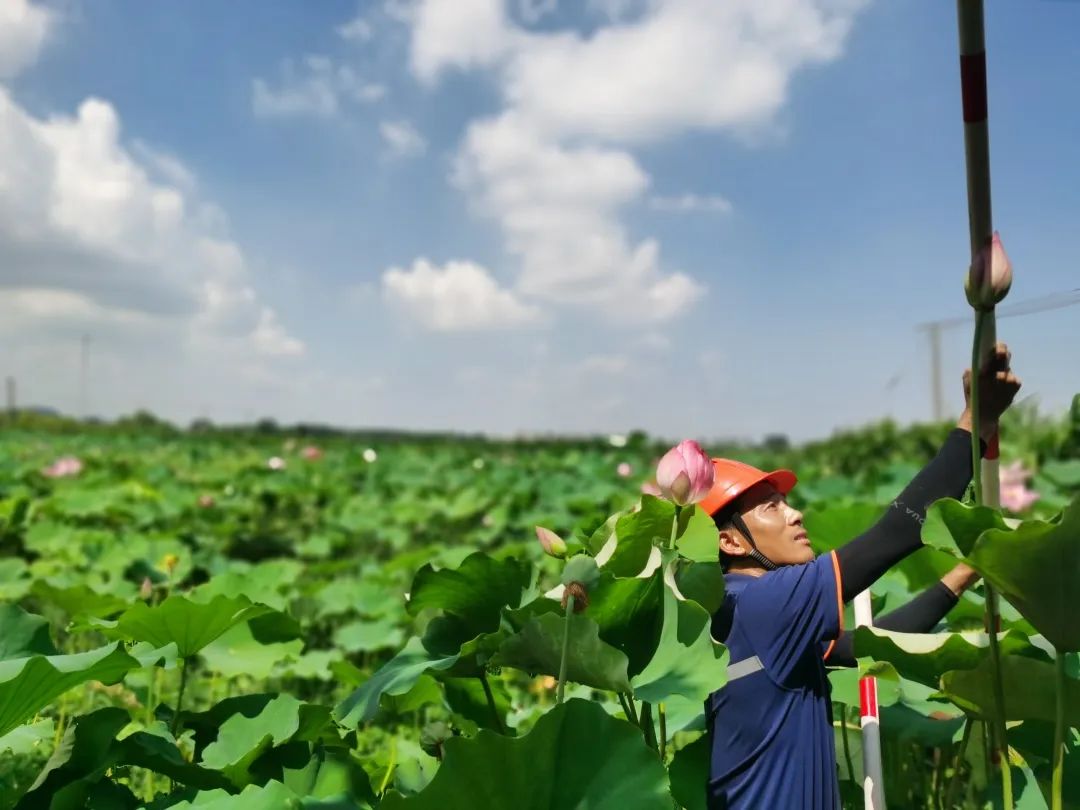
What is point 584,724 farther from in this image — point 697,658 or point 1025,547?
point 1025,547

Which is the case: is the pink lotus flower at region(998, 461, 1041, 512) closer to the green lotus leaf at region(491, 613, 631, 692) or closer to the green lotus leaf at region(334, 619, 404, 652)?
the green lotus leaf at region(334, 619, 404, 652)

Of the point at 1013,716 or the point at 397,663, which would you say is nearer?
the point at 1013,716

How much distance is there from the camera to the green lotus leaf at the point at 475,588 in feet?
3.46

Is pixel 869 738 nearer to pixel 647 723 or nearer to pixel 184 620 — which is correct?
pixel 647 723

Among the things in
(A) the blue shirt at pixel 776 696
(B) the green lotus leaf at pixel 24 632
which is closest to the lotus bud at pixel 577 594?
(A) the blue shirt at pixel 776 696

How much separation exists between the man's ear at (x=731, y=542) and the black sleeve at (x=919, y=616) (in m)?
0.14

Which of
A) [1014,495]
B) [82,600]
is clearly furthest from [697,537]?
[1014,495]

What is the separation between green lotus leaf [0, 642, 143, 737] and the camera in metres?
0.93

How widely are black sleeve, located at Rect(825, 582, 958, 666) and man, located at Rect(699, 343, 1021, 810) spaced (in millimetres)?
45

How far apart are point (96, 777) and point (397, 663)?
1.04 ft

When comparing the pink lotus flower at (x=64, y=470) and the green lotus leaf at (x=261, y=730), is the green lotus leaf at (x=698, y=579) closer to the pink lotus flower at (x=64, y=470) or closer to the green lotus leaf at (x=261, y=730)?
the green lotus leaf at (x=261, y=730)

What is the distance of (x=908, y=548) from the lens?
3.39 feet

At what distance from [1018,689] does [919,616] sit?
0.84 feet

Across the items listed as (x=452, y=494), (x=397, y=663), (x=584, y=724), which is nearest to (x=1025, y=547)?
(x=584, y=724)
